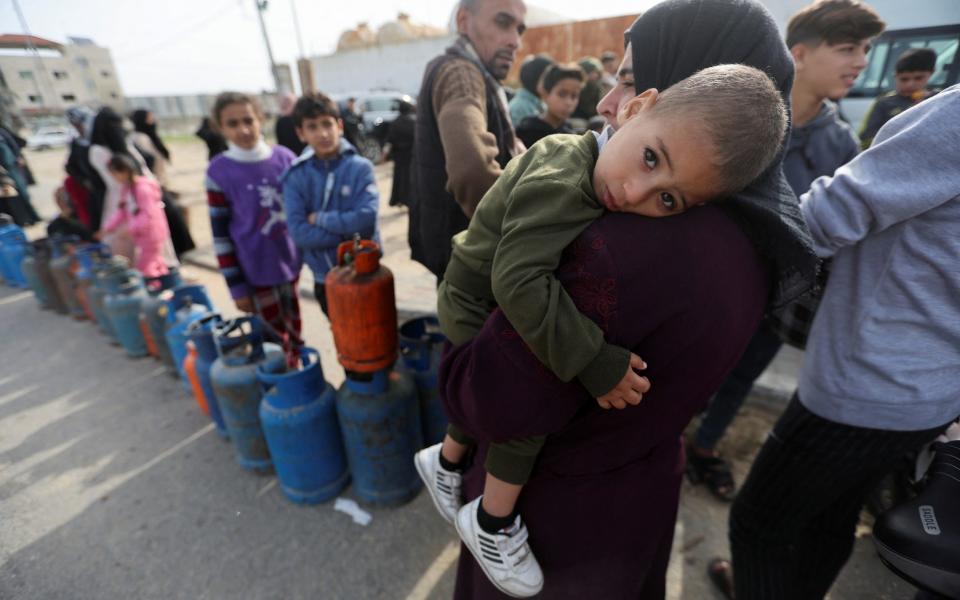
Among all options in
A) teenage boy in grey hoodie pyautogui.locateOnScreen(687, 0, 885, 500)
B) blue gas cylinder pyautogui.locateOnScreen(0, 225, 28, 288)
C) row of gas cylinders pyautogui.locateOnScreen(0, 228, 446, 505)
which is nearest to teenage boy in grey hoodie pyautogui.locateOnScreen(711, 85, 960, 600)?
teenage boy in grey hoodie pyautogui.locateOnScreen(687, 0, 885, 500)

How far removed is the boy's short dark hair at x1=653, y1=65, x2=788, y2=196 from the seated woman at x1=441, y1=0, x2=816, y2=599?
0.08 metres

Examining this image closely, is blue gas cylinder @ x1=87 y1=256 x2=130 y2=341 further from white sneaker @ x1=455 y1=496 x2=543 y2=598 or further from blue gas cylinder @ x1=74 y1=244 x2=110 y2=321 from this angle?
white sneaker @ x1=455 y1=496 x2=543 y2=598

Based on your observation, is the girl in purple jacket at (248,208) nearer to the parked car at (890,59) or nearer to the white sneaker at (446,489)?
the white sneaker at (446,489)

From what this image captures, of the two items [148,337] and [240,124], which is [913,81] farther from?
→ [148,337]

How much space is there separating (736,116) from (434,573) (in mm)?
2196

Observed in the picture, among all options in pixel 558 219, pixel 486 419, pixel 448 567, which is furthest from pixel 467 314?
pixel 448 567

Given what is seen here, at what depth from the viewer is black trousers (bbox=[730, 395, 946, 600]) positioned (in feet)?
4.29

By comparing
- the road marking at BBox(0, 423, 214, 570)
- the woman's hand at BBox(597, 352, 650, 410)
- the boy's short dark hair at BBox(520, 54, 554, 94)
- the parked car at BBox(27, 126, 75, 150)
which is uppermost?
the parked car at BBox(27, 126, 75, 150)

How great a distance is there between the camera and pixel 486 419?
0.87 meters

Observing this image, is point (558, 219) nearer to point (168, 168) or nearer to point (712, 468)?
point (712, 468)

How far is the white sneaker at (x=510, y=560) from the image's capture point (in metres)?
1.07

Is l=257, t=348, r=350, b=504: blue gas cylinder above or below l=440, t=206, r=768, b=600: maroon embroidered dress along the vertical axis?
below

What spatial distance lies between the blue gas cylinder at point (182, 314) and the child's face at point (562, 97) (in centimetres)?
296

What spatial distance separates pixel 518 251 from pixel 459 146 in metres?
1.03
